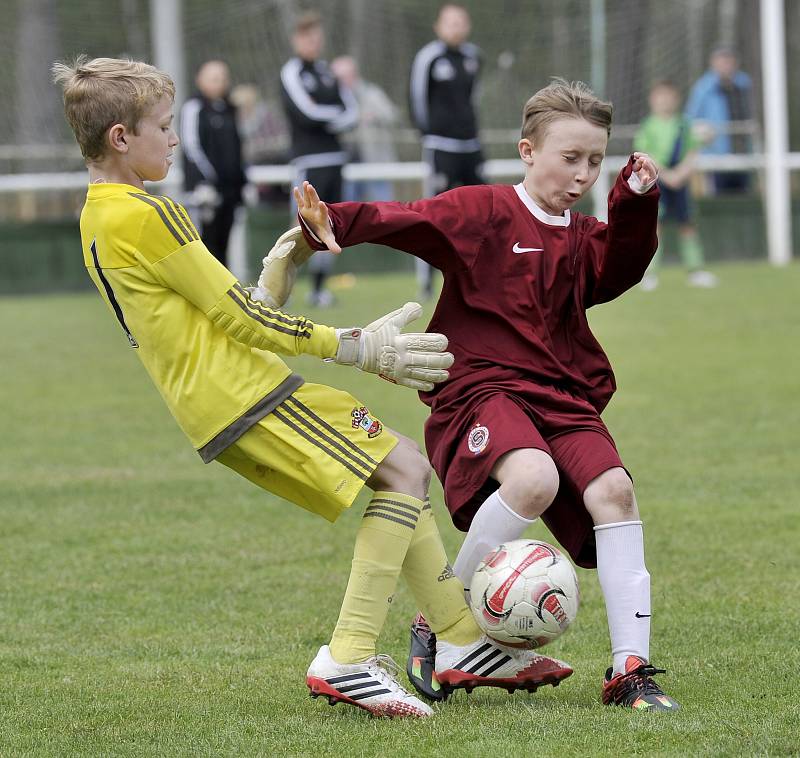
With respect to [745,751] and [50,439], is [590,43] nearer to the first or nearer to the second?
[50,439]

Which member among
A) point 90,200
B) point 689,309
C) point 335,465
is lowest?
point 689,309

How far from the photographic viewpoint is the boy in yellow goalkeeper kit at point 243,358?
366 centimetres

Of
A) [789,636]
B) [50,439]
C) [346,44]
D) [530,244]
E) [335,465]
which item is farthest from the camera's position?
[346,44]

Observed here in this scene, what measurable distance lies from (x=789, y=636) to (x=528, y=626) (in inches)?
43.6

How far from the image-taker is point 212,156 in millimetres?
14320

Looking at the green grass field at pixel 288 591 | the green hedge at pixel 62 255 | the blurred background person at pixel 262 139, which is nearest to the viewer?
the green grass field at pixel 288 591

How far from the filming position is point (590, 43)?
786 inches

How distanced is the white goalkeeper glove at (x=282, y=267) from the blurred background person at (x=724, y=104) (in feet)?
51.3

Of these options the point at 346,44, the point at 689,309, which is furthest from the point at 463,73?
the point at 346,44

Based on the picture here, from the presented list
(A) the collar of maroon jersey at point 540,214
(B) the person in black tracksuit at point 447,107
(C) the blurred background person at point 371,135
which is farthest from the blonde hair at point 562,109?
(C) the blurred background person at point 371,135

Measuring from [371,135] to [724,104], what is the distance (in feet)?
15.1

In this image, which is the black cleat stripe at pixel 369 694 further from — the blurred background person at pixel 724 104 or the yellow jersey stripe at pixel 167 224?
the blurred background person at pixel 724 104

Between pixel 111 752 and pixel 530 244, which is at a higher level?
pixel 530 244

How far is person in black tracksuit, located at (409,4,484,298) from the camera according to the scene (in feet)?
45.6
